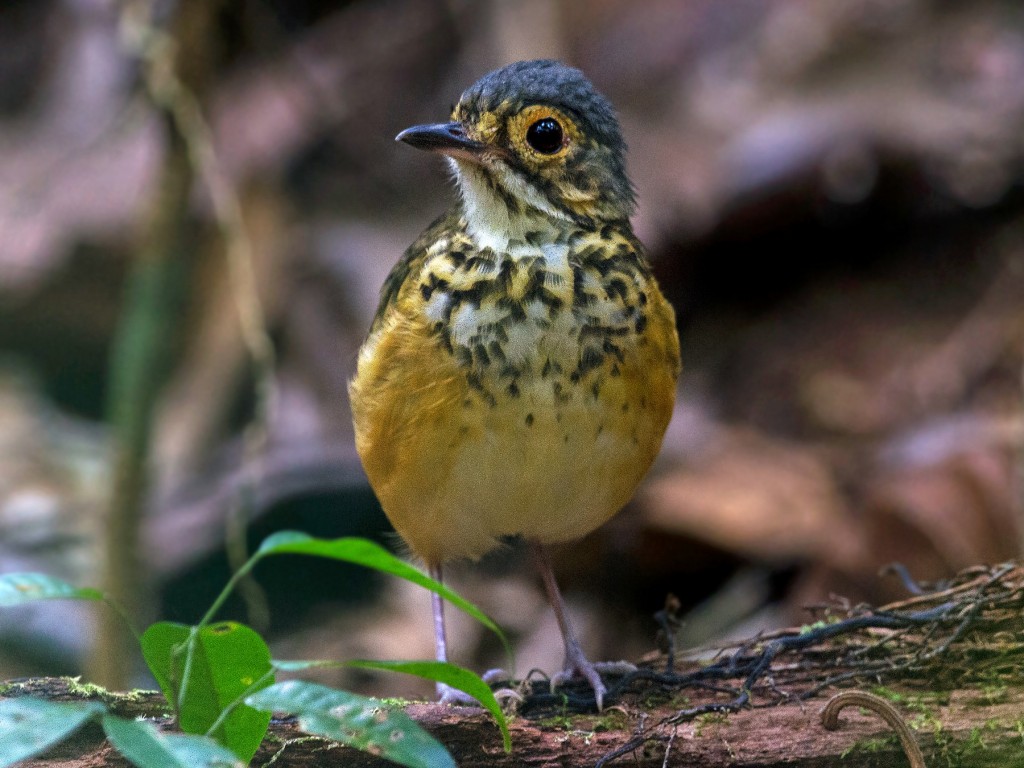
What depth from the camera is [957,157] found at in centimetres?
895

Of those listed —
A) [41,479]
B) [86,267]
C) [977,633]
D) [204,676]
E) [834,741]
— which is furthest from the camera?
[86,267]

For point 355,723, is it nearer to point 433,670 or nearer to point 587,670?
point 433,670

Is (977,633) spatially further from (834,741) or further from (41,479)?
(41,479)

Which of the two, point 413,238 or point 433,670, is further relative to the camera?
point 413,238

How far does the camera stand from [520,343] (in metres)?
3.65

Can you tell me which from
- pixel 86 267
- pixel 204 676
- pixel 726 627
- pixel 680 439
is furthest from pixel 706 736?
pixel 86 267

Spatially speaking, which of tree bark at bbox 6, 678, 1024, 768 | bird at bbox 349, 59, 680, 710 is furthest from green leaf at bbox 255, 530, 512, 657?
bird at bbox 349, 59, 680, 710

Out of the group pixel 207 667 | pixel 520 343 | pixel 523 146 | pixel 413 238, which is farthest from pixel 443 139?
pixel 413 238

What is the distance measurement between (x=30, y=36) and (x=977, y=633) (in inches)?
443

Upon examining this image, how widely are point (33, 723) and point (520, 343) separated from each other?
1.76 metres

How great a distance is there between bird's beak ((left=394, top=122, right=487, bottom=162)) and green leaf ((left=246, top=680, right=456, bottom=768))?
1.84 m

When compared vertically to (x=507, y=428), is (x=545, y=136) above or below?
above

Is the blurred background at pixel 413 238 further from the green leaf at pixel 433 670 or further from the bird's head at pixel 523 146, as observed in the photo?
the green leaf at pixel 433 670

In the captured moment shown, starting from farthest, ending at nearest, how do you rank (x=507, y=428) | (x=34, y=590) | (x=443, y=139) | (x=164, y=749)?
1. (x=443, y=139)
2. (x=507, y=428)
3. (x=34, y=590)
4. (x=164, y=749)
